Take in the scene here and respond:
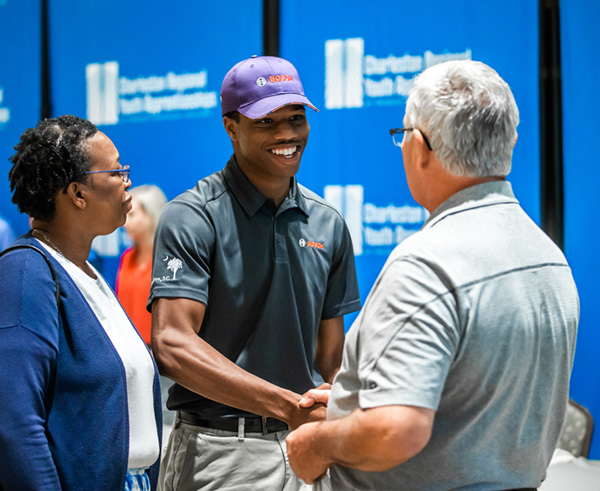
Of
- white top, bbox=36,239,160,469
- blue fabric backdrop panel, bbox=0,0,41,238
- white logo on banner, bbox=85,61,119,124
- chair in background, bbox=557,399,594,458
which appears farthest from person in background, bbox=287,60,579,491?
blue fabric backdrop panel, bbox=0,0,41,238

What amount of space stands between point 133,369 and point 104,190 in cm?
45

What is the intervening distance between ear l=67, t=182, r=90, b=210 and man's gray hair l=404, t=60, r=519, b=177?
0.86m

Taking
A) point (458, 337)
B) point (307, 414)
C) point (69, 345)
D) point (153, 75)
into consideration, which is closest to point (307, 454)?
point (458, 337)

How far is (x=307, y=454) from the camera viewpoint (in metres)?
1.27

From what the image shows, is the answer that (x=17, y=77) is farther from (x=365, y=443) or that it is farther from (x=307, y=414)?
(x=365, y=443)

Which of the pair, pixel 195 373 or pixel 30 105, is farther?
pixel 30 105

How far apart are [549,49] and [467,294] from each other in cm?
287

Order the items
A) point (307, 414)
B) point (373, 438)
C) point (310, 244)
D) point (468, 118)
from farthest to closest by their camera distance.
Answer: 1. point (310, 244)
2. point (307, 414)
3. point (468, 118)
4. point (373, 438)

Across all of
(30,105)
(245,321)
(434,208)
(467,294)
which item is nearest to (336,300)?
(245,321)

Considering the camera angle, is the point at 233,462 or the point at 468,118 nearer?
the point at 468,118

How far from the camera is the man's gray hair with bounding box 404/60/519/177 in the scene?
1.20 meters

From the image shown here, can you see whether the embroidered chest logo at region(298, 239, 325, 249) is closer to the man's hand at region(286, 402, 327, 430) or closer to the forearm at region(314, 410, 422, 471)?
the man's hand at region(286, 402, 327, 430)

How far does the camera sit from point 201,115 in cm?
443

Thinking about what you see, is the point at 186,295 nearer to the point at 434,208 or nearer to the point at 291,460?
the point at 291,460
